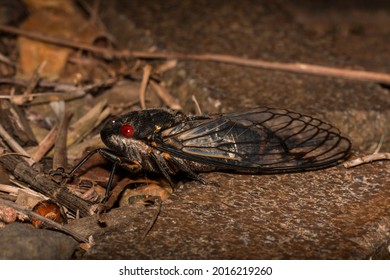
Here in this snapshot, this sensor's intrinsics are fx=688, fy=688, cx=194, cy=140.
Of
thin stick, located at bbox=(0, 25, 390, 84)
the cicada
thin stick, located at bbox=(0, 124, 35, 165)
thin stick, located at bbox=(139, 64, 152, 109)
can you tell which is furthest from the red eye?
thin stick, located at bbox=(0, 25, 390, 84)

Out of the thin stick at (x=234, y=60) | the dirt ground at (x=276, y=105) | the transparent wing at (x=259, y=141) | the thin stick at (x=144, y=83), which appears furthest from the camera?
the thin stick at (x=234, y=60)

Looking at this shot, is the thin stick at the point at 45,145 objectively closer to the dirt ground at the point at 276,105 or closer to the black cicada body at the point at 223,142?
the black cicada body at the point at 223,142

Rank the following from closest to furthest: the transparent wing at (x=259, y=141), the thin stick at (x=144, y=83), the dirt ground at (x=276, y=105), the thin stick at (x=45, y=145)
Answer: the dirt ground at (x=276, y=105) < the transparent wing at (x=259, y=141) < the thin stick at (x=45, y=145) < the thin stick at (x=144, y=83)

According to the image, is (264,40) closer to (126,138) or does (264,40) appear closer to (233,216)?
(126,138)

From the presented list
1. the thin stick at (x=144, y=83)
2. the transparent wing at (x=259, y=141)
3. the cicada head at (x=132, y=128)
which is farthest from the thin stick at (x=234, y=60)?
the cicada head at (x=132, y=128)

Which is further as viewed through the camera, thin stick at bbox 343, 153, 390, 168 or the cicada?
thin stick at bbox 343, 153, 390, 168

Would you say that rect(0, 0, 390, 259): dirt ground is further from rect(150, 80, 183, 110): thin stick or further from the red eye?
the red eye
